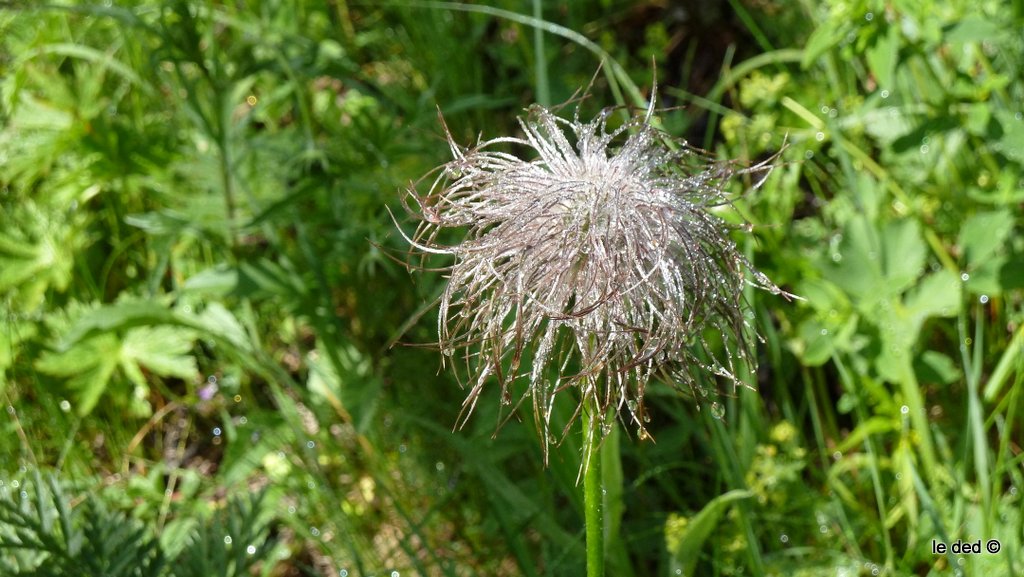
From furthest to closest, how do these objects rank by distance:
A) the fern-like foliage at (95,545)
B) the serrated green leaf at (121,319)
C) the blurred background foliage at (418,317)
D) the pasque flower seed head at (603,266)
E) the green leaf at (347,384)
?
the serrated green leaf at (121,319) < the green leaf at (347,384) < the blurred background foliage at (418,317) < the fern-like foliage at (95,545) < the pasque flower seed head at (603,266)

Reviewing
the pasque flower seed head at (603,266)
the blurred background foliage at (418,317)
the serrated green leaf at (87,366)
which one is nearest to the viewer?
the pasque flower seed head at (603,266)

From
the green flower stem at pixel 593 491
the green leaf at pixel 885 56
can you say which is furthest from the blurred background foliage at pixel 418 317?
the green flower stem at pixel 593 491

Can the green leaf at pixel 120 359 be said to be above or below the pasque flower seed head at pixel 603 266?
below

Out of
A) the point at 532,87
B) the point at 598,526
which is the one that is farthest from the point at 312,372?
the point at 598,526

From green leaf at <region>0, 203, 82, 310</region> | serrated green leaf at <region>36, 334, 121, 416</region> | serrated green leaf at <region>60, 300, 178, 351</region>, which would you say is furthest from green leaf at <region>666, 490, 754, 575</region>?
green leaf at <region>0, 203, 82, 310</region>

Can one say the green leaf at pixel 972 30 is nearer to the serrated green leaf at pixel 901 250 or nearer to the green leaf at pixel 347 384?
the serrated green leaf at pixel 901 250

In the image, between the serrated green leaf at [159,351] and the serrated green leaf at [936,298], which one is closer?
the serrated green leaf at [936,298]

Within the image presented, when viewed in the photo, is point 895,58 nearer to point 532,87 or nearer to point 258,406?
point 532,87

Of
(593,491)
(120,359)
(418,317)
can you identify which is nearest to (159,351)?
(120,359)
